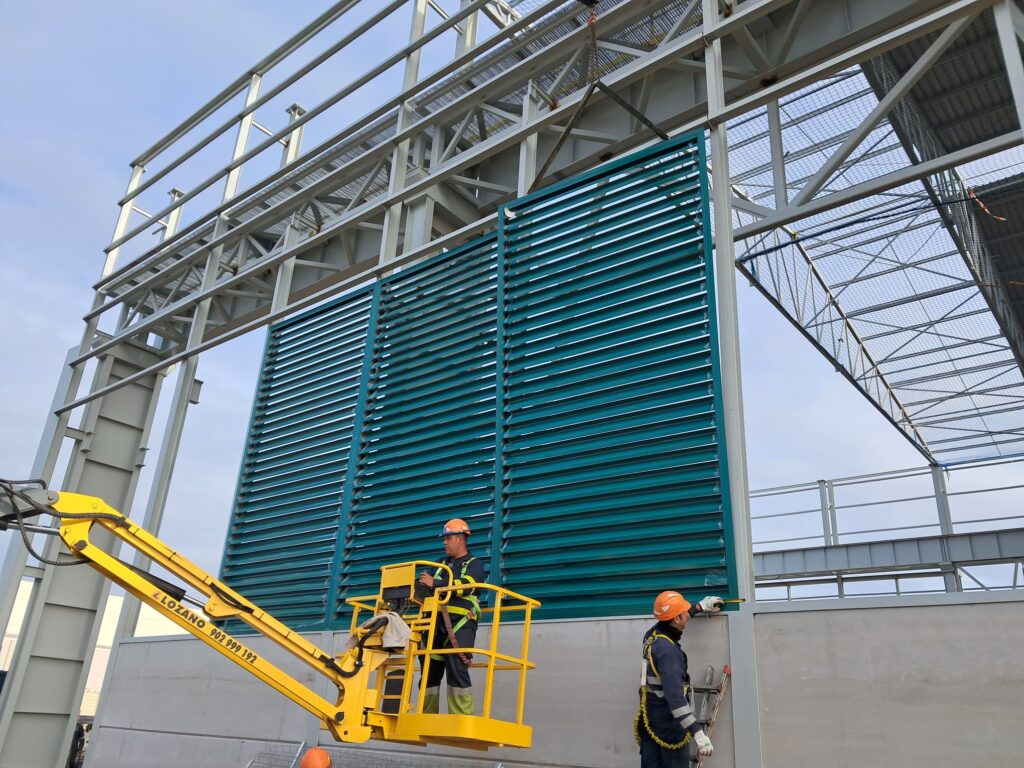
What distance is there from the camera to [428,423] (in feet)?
28.4

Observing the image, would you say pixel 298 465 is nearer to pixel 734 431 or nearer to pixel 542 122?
pixel 542 122

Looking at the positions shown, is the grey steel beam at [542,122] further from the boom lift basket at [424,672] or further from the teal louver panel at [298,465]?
the boom lift basket at [424,672]

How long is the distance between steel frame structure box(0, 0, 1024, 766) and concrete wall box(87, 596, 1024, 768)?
25 cm

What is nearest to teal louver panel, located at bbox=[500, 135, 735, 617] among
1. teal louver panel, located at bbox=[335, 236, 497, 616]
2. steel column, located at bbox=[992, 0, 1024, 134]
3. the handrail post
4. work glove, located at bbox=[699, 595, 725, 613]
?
work glove, located at bbox=[699, 595, 725, 613]

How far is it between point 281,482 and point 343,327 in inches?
82.6

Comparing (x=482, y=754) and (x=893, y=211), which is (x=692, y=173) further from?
(x=893, y=211)

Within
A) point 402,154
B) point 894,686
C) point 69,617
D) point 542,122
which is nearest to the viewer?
point 894,686

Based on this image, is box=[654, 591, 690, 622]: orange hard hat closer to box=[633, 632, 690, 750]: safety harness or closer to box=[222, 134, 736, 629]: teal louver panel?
box=[633, 632, 690, 750]: safety harness

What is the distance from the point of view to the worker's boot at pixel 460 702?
5.54 meters

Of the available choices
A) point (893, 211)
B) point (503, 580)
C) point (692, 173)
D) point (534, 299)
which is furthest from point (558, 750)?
point (893, 211)

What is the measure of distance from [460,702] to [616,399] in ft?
9.31

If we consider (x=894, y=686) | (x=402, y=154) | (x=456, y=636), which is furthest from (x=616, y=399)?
(x=402, y=154)

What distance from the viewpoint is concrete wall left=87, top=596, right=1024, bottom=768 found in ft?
15.2

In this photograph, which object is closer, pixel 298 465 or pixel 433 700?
pixel 433 700
